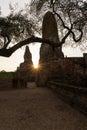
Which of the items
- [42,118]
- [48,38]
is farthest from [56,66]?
[42,118]

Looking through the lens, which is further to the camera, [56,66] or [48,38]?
[48,38]

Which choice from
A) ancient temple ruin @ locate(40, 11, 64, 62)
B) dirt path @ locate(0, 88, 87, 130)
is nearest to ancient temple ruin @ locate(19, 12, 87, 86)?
ancient temple ruin @ locate(40, 11, 64, 62)

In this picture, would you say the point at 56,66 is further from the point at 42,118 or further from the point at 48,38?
the point at 42,118

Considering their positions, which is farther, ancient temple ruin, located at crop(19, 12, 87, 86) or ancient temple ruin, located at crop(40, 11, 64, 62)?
ancient temple ruin, located at crop(40, 11, 64, 62)

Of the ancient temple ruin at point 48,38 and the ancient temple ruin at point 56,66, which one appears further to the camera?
the ancient temple ruin at point 48,38

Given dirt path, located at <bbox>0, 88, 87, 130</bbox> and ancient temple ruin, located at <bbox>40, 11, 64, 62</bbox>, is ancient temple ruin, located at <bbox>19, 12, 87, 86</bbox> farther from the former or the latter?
dirt path, located at <bbox>0, 88, 87, 130</bbox>

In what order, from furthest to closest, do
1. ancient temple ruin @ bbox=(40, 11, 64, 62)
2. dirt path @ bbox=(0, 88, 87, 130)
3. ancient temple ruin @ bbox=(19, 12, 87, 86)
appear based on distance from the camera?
ancient temple ruin @ bbox=(40, 11, 64, 62) → ancient temple ruin @ bbox=(19, 12, 87, 86) → dirt path @ bbox=(0, 88, 87, 130)

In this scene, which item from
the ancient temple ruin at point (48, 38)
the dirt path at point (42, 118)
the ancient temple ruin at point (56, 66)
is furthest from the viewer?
the ancient temple ruin at point (48, 38)

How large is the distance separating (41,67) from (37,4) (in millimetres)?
8295

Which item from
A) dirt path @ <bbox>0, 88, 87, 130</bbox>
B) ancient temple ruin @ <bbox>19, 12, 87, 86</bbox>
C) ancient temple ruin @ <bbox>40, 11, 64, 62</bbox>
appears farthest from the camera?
ancient temple ruin @ <bbox>40, 11, 64, 62</bbox>

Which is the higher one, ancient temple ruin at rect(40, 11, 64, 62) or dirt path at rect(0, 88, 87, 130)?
ancient temple ruin at rect(40, 11, 64, 62)

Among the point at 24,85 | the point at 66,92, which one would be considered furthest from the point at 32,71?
the point at 66,92

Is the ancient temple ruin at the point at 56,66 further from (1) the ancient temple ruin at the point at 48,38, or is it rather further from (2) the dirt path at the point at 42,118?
(2) the dirt path at the point at 42,118

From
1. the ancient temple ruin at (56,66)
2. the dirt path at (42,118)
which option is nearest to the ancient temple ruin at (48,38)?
the ancient temple ruin at (56,66)
